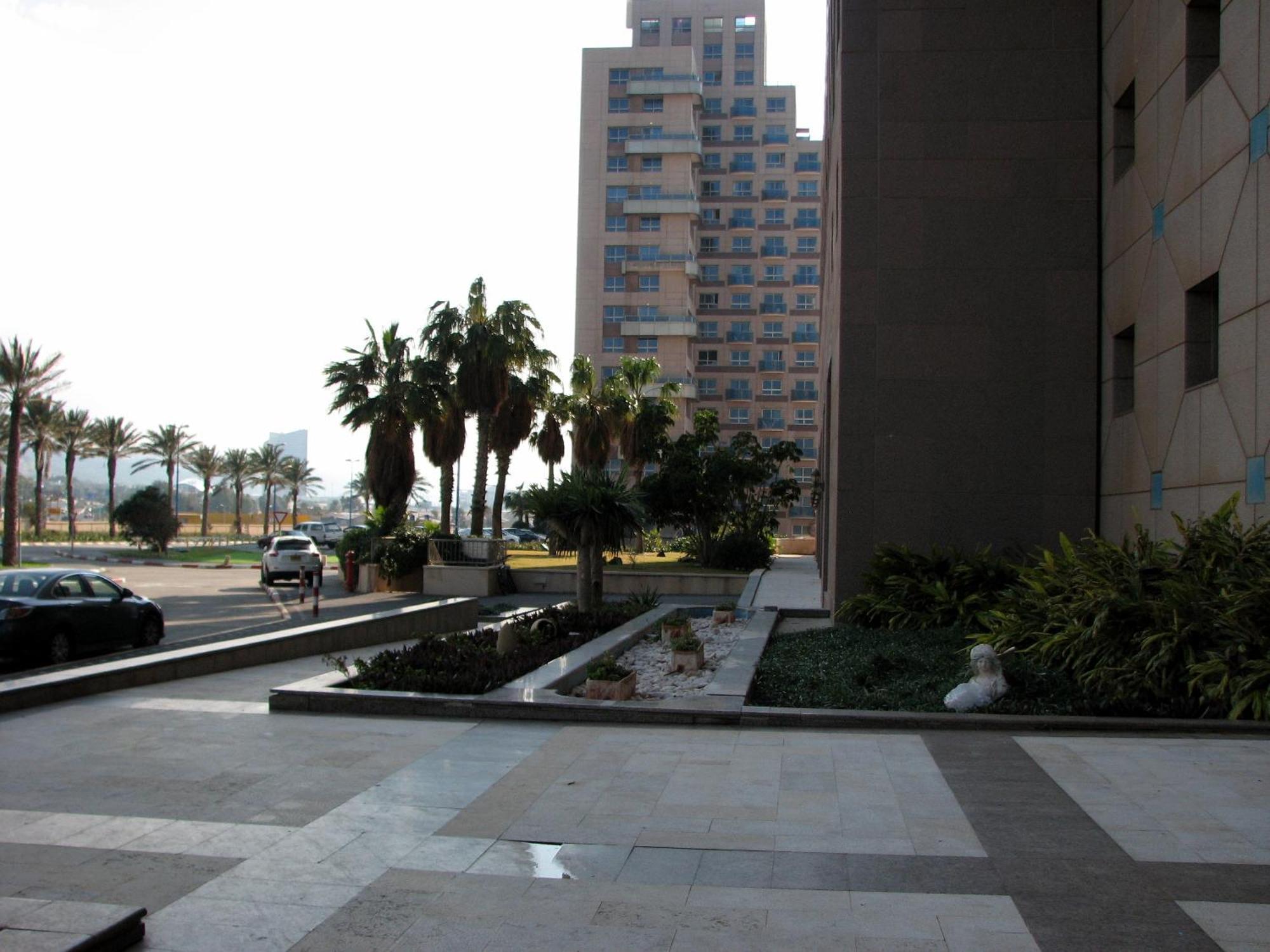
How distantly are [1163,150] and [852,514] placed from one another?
21.4ft

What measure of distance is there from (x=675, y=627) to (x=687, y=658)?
2.25 metres

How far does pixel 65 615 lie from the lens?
48.1ft

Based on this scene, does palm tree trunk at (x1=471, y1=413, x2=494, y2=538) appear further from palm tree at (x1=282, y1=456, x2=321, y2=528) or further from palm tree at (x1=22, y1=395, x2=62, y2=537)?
palm tree at (x1=282, y1=456, x2=321, y2=528)

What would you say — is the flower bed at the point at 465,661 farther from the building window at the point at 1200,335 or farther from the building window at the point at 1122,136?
the building window at the point at 1122,136

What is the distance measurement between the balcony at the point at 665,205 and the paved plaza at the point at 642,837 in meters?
68.9

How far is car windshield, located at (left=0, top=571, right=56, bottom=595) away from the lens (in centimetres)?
1448

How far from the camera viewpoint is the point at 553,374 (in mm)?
42688

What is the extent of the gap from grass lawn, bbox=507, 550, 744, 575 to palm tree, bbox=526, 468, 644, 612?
1167 centimetres

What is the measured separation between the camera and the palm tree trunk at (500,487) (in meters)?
43.9

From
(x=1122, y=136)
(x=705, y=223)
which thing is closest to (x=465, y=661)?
(x=1122, y=136)

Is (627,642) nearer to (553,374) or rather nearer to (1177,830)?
(1177,830)

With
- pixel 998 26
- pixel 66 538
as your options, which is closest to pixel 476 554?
pixel 998 26

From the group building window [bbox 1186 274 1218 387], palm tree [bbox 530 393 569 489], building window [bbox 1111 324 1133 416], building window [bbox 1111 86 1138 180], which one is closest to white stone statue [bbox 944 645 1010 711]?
building window [bbox 1186 274 1218 387]

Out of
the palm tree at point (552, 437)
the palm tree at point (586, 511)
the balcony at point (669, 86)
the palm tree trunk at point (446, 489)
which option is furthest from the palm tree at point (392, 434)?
the balcony at point (669, 86)
